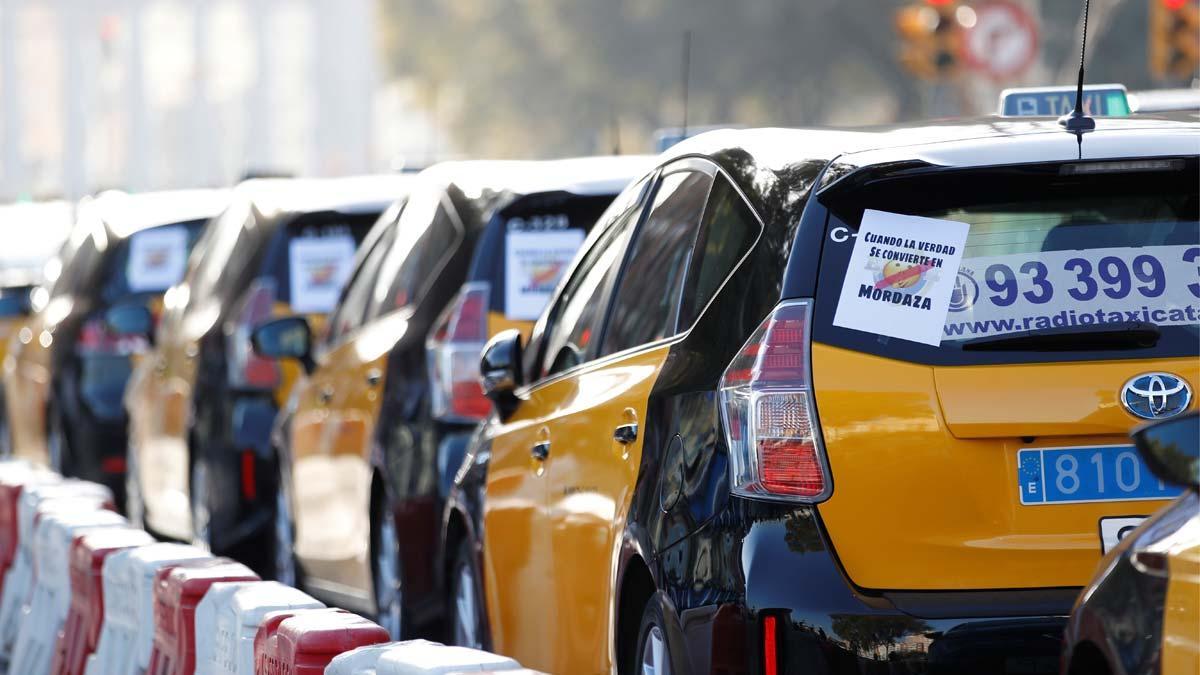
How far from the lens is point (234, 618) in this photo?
21.2ft

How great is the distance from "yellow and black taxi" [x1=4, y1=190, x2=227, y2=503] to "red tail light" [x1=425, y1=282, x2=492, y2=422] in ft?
17.9

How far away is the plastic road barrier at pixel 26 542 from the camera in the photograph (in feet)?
32.6

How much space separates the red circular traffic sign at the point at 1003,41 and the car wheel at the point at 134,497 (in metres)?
10.1

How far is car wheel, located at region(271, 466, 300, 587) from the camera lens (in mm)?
10578

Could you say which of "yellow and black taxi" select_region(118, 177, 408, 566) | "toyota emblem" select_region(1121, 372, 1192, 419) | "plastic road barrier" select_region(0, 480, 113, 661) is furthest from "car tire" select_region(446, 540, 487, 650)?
"yellow and black taxi" select_region(118, 177, 408, 566)

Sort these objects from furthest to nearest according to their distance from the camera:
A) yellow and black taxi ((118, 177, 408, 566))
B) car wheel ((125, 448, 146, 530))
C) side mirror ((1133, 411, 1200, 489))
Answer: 1. car wheel ((125, 448, 146, 530))
2. yellow and black taxi ((118, 177, 408, 566))
3. side mirror ((1133, 411, 1200, 489))

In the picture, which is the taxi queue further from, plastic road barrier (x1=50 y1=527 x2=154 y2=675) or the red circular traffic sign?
the red circular traffic sign

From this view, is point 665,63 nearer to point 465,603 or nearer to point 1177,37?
point 1177,37

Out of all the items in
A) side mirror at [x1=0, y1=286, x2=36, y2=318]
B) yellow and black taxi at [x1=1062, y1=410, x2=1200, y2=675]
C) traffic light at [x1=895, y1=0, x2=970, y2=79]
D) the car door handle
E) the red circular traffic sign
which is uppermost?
traffic light at [x1=895, y1=0, x2=970, y2=79]

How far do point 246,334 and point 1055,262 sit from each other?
685 centimetres

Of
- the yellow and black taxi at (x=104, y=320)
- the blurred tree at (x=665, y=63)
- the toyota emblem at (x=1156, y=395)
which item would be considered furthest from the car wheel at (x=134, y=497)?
the blurred tree at (x=665, y=63)

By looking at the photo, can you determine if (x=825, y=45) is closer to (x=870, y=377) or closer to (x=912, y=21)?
(x=912, y=21)

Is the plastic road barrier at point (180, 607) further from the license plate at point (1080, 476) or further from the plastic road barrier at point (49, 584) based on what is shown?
the license plate at point (1080, 476)

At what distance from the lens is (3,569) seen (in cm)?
1091
